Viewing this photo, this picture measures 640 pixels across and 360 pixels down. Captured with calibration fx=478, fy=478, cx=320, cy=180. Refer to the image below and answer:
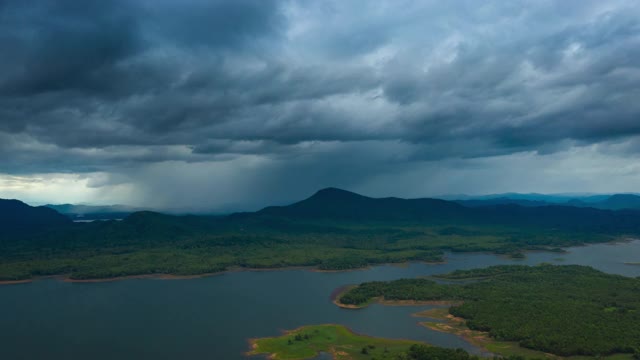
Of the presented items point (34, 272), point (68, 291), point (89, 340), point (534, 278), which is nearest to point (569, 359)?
point (534, 278)

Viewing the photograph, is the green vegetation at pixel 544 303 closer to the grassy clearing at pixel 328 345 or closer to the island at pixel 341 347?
the island at pixel 341 347

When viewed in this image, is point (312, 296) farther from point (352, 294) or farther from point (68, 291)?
point (68, 291)

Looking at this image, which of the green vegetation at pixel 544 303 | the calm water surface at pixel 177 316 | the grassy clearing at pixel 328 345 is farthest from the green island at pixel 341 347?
the green vegetation at pixel 544 303

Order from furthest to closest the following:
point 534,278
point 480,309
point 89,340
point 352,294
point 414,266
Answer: point 414,266 → point 534,278 → point 352,294 → point 480,309 → point 89,340

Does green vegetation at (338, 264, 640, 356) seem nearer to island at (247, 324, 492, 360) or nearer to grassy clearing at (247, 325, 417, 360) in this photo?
island at (247, 324, 492, 360)

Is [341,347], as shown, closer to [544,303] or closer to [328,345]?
[328,345]
